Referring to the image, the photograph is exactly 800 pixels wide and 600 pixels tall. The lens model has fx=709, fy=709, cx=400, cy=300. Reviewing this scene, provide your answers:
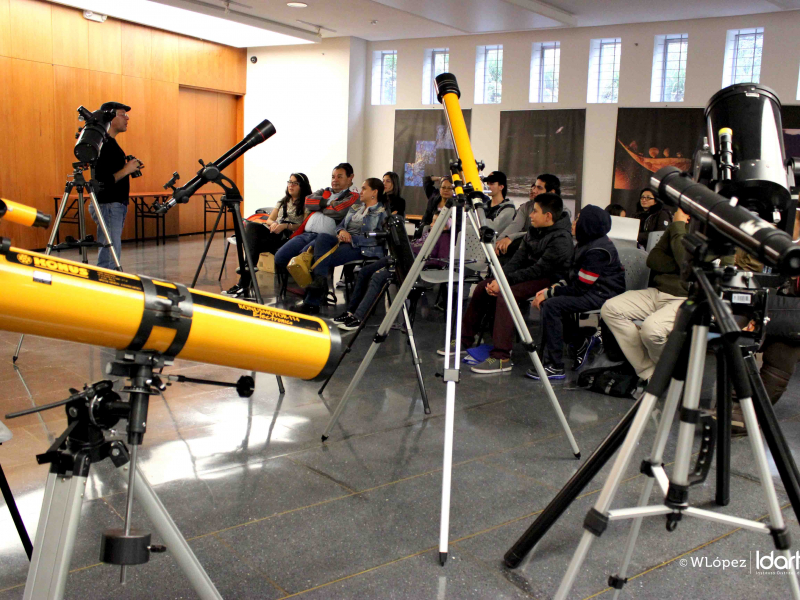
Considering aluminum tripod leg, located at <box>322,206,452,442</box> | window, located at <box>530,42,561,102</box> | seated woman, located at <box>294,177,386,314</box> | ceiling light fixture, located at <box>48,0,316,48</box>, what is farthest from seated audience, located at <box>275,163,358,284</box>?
window, located at <box>530,42,561,102</box>

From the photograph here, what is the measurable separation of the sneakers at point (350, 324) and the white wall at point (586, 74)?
6156 millimetres

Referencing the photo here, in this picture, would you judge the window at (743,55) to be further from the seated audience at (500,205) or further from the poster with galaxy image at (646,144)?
the seated audience at (500,205)

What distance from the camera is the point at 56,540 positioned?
1.31m

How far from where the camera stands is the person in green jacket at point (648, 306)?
3.95 metres

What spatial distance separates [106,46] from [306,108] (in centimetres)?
344

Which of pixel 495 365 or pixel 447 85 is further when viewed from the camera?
pixel 495 365

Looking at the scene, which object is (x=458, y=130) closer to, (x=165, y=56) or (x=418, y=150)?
(x=418, y=150)

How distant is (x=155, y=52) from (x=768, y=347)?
1058cm

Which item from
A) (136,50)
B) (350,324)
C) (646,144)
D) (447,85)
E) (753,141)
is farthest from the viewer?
(136,50)

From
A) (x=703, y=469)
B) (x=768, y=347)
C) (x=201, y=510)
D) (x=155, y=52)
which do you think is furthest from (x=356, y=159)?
(x=703, y=469)

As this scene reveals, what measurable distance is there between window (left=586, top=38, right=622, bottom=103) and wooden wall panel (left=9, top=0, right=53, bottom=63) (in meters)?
7.66

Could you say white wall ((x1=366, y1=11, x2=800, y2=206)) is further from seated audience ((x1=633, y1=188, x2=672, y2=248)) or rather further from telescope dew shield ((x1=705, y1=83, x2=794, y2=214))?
telescope dew shield ((x1=705, y1=83, x2=794, y2=214))

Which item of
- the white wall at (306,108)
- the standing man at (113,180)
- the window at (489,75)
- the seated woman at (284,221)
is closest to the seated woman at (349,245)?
the seated woman at (284,221)

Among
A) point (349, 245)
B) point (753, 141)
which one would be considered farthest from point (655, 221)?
point (753, 141)
